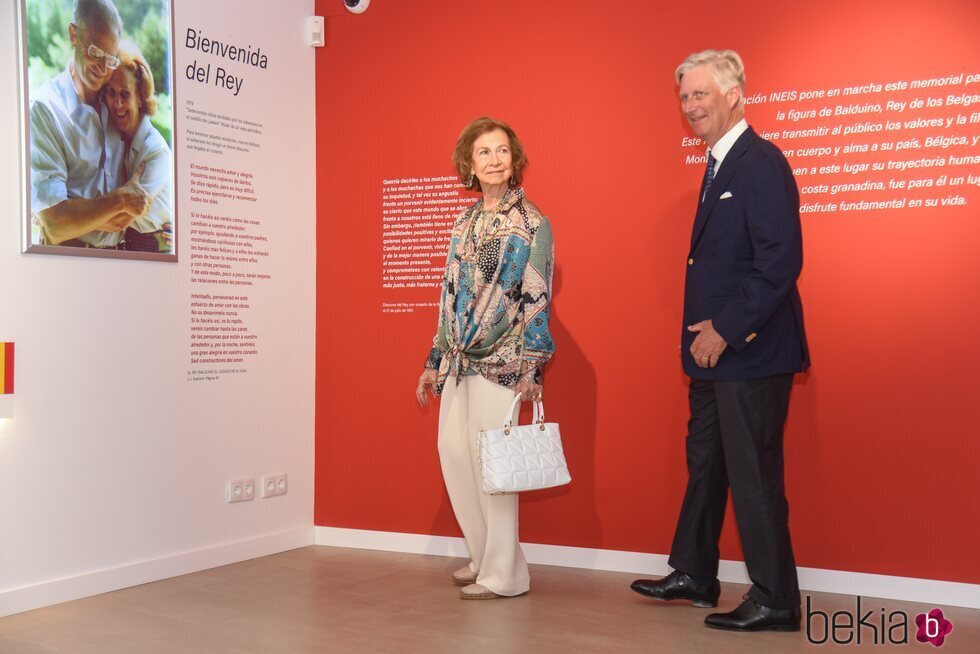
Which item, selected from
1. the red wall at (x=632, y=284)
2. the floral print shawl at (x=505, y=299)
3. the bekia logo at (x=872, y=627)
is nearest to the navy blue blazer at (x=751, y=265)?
the floral print shawl at (x=505, y=299)

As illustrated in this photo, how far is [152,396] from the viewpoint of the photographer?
4168 millimetres

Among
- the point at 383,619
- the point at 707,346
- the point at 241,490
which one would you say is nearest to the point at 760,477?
the point at 707,346

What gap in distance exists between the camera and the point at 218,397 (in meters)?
4.47

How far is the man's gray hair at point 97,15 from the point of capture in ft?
12.6

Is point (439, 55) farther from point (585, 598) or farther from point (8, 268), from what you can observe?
point (585, 598)

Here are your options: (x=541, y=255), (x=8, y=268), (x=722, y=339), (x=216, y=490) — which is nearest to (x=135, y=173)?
(x=8, y=268)

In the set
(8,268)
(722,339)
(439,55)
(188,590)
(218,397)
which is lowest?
(188,590)

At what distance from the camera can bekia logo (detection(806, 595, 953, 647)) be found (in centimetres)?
326

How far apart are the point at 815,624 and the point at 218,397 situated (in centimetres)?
261

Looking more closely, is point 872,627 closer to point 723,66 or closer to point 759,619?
point 759,619

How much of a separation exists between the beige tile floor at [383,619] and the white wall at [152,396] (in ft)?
0.66

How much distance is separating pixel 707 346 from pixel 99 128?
2.44 meters

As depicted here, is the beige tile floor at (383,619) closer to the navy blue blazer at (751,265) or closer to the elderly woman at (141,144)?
the navy blue blazer at (751,265)

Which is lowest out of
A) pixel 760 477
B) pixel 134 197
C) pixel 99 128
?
pixel 760 477
